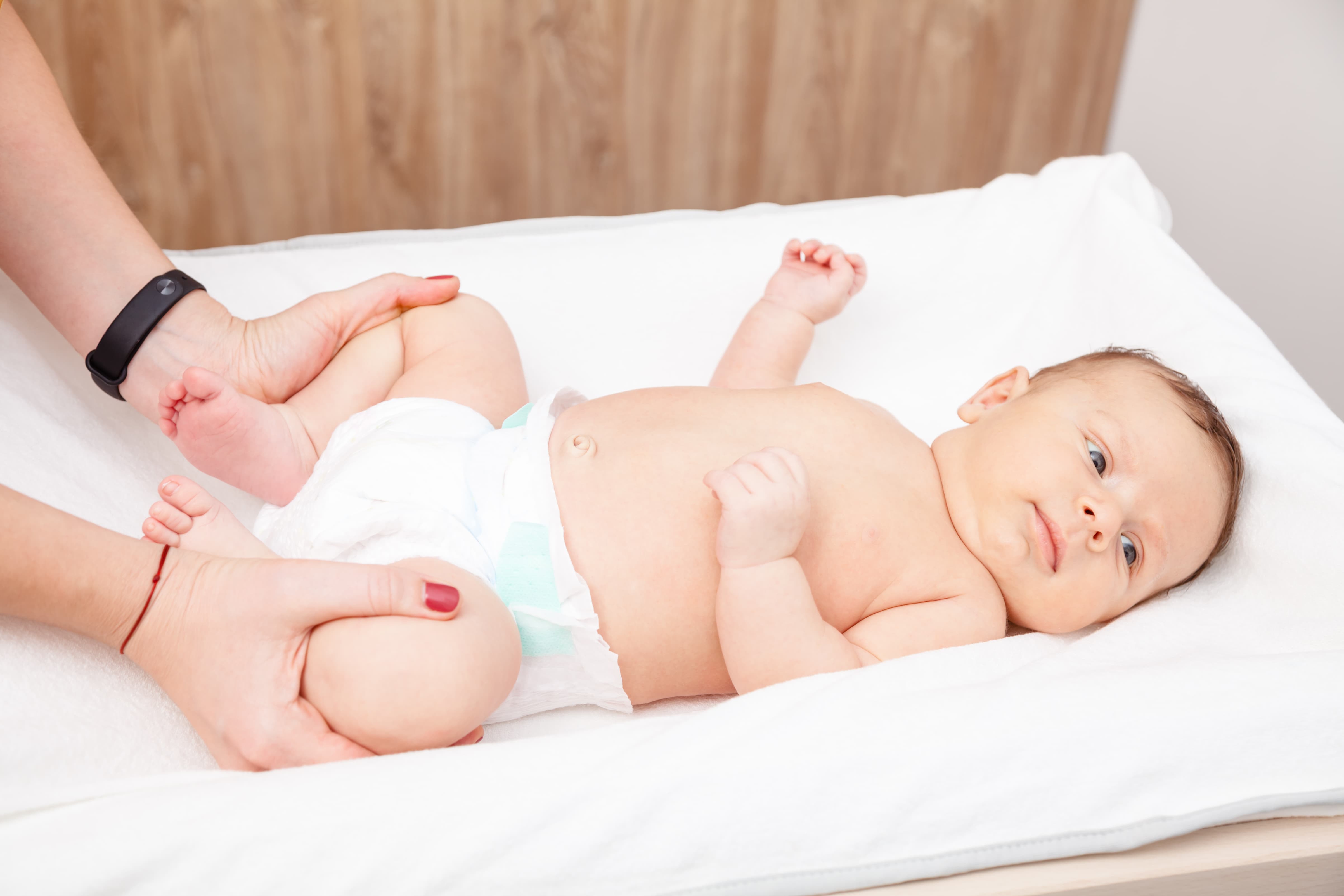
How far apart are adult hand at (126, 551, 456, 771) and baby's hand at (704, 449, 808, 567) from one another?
0.27 meters

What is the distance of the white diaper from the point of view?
0.94m

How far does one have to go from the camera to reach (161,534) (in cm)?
93

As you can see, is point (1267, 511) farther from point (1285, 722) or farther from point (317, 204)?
point (317, 204)

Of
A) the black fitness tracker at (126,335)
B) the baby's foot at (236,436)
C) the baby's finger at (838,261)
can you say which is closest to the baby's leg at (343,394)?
the baby's foot at (236,436)

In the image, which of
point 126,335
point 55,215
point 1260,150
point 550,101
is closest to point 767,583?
point 126,335

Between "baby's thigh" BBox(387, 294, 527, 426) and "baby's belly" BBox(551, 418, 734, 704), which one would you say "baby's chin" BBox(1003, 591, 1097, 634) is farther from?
"baby's thigh" BBox(387, 294, 527, 426)

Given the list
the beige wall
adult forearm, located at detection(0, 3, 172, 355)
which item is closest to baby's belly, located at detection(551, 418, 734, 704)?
adult forearm, located at detection(0, 3, 172, 355)

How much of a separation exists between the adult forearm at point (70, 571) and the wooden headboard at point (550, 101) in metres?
1.27

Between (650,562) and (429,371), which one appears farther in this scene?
(429,371)

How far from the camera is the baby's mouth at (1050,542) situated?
3.34 feet

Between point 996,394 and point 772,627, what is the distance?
1.52 ft

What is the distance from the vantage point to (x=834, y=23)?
2.04m

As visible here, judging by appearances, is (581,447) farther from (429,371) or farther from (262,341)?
(262,341)

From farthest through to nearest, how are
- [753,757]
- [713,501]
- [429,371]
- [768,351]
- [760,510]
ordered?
1. [768,351]
2. [429,371]
3. [713,501]
4. [760,510]
5. [753,757]
